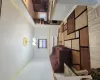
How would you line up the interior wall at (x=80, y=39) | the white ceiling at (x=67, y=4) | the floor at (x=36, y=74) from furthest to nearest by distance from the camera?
1. the floor at (x=36, y=74)
2. the interior wall at (x=80, y=39)
3. the white ceiling at (x=67, y=4)

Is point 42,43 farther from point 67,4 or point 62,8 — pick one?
point 67,4

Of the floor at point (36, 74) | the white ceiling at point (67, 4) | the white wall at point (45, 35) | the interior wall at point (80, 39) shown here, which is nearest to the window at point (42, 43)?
the white wall at point (45, 35)

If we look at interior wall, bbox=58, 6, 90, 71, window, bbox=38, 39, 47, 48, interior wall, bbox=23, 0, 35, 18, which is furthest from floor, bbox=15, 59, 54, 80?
window, bbox=38, 39, 47, 48

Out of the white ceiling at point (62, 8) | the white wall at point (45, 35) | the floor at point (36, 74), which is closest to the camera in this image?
the white ceiling at point (62, 8)

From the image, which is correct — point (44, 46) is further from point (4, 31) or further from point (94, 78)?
point (94, 78)

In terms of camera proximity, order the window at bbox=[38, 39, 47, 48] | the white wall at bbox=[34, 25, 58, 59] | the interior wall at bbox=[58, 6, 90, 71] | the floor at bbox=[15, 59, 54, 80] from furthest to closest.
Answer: the window at bbox=[38, 39, 47, 48] < the white wall at bbox=[34, 25, 58, 59] < the floor at bbox=[15, 59, 54, 80] < the interior wall at bbox=[58, 6, 90, 71]

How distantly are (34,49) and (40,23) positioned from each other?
7.36 ft

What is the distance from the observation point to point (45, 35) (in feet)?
28.1

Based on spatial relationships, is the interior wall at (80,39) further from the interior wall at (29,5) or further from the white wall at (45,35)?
the white wall at (45,35)

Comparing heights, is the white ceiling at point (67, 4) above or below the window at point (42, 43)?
above

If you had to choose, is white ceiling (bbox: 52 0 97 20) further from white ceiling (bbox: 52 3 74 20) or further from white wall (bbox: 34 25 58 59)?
white wall (bbox: 34 25 58 59)

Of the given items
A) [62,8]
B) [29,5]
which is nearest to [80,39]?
[62,8]

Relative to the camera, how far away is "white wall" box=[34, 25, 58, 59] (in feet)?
27.6

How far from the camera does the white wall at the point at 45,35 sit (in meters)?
8.41
